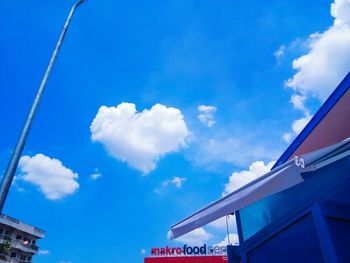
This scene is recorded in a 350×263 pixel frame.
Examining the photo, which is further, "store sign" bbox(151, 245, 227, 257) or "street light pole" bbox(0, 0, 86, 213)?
"store sign" bbox(151, 245, 227, 257)

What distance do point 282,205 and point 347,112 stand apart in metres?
1.81

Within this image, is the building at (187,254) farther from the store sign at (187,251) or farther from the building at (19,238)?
the building at (19,238)

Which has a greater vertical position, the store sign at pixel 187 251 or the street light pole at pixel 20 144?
the store sign at pixel 187 251

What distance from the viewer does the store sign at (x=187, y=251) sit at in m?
46.6

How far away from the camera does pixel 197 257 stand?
45812mm

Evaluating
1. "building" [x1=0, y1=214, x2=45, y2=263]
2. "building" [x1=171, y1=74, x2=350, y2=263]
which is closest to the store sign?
"building" [x1=0, y1=214, x2=45, y2=263]

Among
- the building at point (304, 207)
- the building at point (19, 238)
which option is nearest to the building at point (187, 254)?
the building at point (19, 238)

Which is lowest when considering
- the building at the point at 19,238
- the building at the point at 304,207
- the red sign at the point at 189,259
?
the building at the point at 304,207

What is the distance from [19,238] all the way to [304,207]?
60.3 meters

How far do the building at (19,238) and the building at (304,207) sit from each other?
169 ft

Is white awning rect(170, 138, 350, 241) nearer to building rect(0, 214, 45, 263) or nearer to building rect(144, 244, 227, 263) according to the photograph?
building rect(144, 244, 227, 263)

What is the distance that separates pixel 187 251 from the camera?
1849 inches

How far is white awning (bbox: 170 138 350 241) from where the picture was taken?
2.67 m

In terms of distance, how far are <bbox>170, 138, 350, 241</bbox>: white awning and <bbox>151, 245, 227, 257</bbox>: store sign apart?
156 ft
